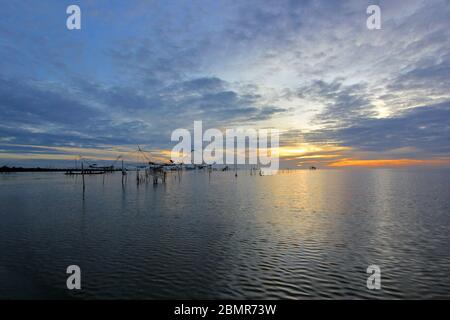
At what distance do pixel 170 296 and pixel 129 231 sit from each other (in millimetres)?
13875

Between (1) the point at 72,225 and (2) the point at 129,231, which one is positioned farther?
(1) the point at 72,225

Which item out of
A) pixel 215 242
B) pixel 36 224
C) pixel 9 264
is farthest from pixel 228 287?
pixel 36 224

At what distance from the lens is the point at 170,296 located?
12.7m

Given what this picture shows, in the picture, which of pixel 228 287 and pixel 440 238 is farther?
pixel 440 238

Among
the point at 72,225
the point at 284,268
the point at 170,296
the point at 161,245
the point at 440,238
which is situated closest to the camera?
the point at 170,296

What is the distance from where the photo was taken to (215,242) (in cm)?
2177

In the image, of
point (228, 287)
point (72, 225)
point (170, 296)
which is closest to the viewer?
point (170, 296)

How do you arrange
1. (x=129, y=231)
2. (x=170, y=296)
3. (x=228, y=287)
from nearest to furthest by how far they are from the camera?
1. (x=170, y=296)
2. (x=228, y=287)
3. (x=129, y=231)

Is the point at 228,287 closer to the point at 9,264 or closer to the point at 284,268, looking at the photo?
the point at 284,268

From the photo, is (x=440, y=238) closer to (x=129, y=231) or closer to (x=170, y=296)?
(x=170, y=296)
